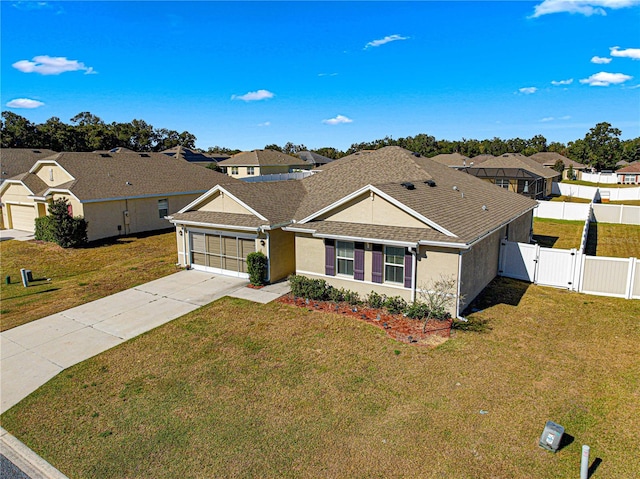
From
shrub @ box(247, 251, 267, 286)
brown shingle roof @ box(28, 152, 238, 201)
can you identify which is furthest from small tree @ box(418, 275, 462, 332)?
brown shingle roof @ box(28, 152, 238, 201)

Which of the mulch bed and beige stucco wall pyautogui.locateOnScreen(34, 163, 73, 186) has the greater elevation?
beige stucco wall pyautogui.locateOnScreen(34, 163, 73, 186)

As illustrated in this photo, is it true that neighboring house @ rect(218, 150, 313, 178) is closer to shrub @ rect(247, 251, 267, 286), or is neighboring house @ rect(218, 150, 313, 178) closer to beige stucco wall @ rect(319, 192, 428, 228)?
shrub @ rect(247, 251, 267, 286)

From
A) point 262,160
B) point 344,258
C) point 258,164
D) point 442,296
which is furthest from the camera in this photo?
point 262,160

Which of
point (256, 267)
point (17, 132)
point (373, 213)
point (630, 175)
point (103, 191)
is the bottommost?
point (256, 267)

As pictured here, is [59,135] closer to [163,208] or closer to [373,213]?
[163,208]

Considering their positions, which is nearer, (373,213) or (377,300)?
(377,300)

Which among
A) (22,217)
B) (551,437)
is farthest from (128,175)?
(551,437)
